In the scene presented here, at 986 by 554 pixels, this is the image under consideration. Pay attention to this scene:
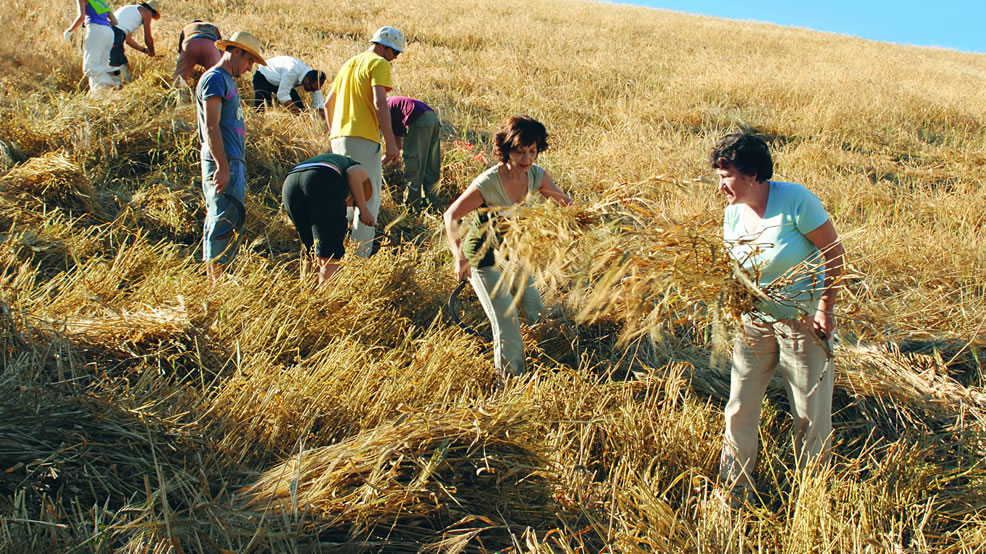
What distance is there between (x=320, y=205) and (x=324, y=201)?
0.04 meters

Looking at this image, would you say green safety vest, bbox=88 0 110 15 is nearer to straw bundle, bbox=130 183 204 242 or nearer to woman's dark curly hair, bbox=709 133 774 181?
straw bundle, bbox=130 183 204 242

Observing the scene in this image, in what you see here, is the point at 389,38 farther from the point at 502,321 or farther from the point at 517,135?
the point at 502,321

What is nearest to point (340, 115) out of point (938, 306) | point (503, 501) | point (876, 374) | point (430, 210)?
point (430, 210)

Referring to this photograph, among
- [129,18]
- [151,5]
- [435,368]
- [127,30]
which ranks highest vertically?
[151,5]

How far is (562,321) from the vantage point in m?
4.44

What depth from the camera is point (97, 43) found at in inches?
275

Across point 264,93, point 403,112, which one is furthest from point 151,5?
point 403,112

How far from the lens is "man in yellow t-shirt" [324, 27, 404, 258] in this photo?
4.94 m

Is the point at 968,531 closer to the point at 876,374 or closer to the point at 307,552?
the point at 876,374

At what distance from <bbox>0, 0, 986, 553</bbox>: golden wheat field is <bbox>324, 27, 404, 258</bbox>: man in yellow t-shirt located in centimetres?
61

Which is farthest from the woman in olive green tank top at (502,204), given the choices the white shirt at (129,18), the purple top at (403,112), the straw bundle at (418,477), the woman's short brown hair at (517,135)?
the white shirt at (129,18)

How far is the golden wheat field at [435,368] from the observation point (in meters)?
2.41

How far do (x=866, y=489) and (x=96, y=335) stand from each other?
145 inches

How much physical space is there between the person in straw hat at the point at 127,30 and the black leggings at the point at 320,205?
14.7ft
